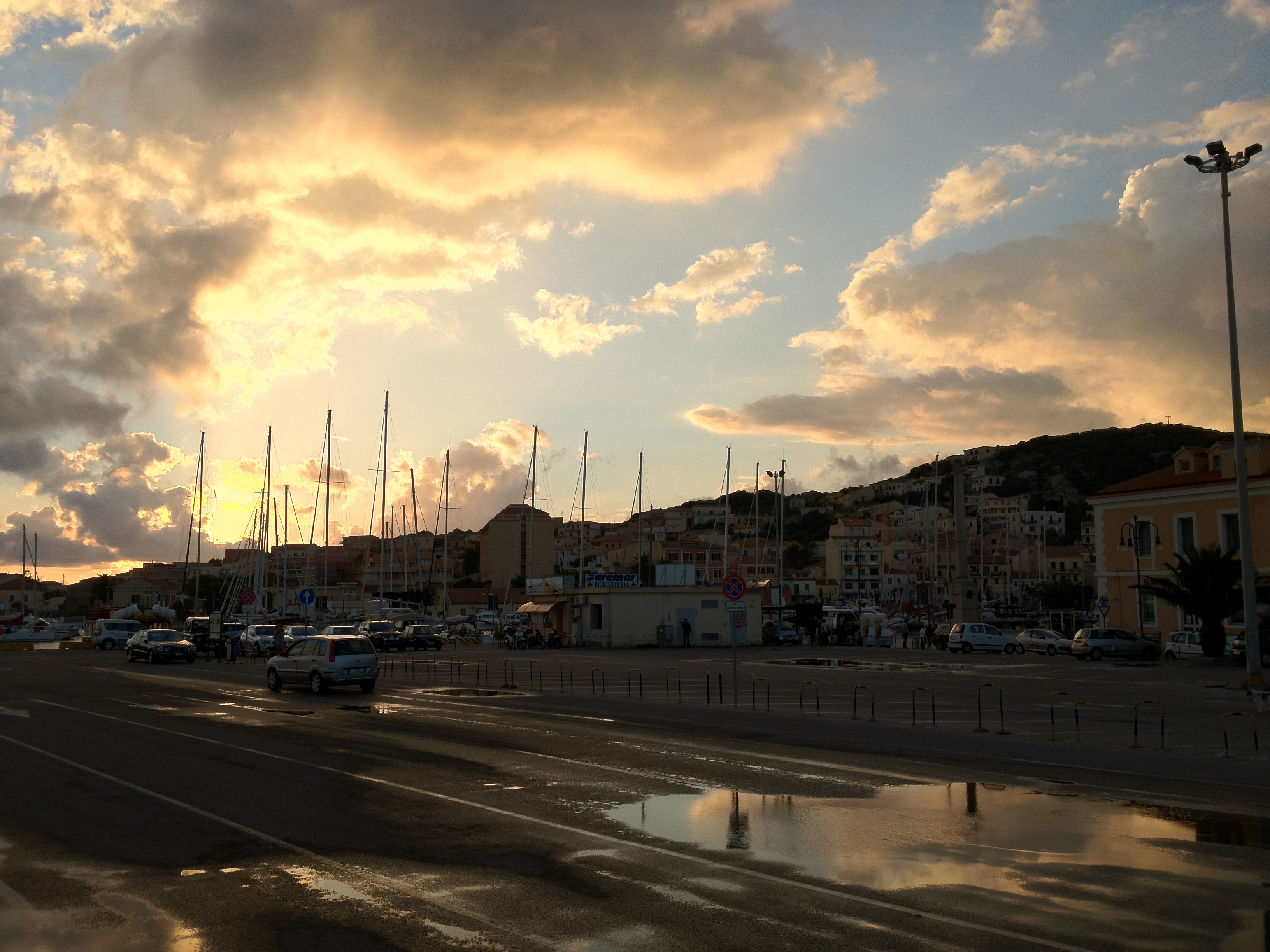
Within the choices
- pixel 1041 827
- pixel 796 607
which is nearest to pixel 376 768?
Answer: pixel 1041 827

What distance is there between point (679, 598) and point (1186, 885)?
53.2 metres

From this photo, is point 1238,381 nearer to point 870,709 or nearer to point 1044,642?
point 870,709

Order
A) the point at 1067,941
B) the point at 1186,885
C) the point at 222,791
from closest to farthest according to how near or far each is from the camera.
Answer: the point at 1067,941
the point at 1186,885
the point at 222,791

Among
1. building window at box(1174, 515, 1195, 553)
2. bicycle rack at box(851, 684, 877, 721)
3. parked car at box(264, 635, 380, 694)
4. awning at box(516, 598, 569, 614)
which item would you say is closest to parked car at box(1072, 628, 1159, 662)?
building window at box(1174, 515, 1195, 553)

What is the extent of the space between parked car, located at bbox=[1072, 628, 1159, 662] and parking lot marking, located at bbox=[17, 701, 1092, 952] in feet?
147

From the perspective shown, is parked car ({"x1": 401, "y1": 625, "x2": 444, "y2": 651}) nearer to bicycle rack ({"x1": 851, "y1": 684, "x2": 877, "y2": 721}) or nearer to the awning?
the awning

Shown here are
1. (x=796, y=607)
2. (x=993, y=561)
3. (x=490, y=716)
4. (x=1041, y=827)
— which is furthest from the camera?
(x=993, y=561)

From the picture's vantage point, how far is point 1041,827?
1029 cm

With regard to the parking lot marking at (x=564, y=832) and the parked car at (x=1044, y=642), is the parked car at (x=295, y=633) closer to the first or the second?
the parking lot marking at (x=564, y=832)

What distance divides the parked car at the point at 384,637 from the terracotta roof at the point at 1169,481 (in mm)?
41008

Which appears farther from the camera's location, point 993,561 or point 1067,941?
point 993,561

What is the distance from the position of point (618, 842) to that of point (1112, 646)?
47.4m

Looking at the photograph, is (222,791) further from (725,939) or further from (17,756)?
(725,939)

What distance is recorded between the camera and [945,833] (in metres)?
9.99
